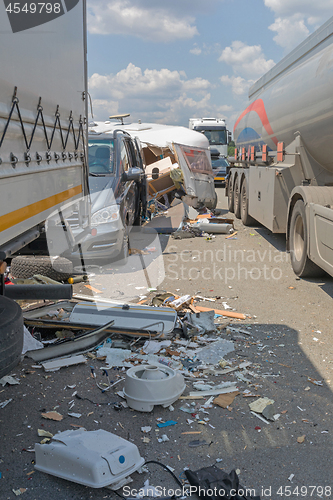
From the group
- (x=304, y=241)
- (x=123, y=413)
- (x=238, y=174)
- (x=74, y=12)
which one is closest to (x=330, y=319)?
(x=304, y=241)

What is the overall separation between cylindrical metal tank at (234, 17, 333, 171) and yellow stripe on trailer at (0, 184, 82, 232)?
4.07 m

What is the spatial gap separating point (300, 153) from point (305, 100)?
3.10 ft

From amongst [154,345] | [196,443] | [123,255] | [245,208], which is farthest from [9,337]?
[245,208]

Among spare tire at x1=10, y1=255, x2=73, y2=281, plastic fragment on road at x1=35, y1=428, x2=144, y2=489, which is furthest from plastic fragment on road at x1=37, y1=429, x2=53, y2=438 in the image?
spare tire at x1=10, y1=255, x2=73, y2=281

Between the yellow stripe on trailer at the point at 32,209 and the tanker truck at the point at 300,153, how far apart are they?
3.45 m

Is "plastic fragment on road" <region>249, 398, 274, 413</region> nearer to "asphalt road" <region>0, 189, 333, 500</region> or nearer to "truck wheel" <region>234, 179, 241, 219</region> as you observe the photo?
"asphalt road" <region>0, 189, 333, 500</region>

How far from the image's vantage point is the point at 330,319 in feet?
17.2

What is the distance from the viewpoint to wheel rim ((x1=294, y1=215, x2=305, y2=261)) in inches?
277

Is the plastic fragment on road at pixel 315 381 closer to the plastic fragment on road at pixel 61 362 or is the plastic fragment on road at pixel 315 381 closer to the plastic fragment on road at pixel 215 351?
the plastic fragment on road at pixel 215 351

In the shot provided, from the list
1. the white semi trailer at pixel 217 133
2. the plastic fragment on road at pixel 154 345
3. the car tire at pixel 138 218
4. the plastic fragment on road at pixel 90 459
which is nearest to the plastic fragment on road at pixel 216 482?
the plastic fragment on road at pixel 90 459

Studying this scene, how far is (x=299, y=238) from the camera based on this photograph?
721 centimetres

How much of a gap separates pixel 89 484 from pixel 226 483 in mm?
807

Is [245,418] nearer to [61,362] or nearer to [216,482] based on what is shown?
[216,482]

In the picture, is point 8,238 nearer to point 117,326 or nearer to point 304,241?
point 117,326
